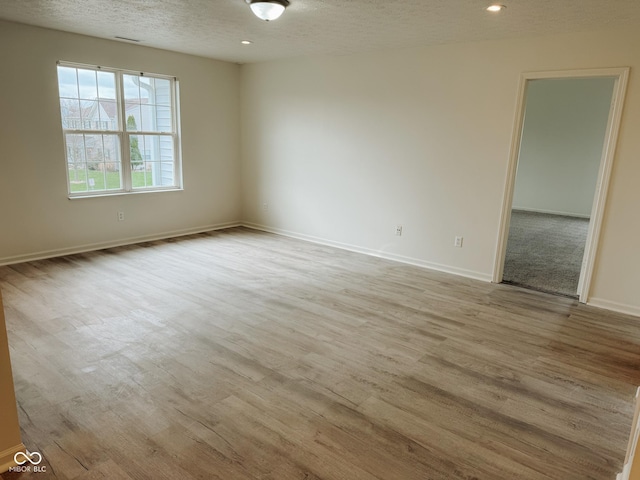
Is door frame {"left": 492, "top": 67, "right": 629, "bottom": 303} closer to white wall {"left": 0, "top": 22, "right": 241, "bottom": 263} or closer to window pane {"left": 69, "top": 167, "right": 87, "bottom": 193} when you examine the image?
white wall {"left": 0, "top": 22, "right": 241, "bottom": 263}

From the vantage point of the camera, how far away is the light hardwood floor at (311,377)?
197 cm

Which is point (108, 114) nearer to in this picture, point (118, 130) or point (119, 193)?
point (118, 130)

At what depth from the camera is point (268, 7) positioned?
321 cm

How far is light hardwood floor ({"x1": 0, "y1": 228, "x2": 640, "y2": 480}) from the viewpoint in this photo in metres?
1.97

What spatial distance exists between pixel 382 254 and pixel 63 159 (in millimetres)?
3920

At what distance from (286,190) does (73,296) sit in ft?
10.8

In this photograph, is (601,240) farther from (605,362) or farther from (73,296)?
(73,296)

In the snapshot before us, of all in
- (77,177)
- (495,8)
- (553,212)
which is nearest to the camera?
(495,8)

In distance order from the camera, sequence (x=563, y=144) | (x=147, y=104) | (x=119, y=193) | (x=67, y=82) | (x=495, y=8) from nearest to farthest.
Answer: (x=495, y=8) → (x=67, y=82) → (x=119, y=193) → (x=147, y=104) → (x=563, y=144)

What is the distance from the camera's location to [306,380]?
2.59m

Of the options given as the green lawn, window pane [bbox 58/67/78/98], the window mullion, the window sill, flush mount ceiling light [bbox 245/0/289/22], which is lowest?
the window sill

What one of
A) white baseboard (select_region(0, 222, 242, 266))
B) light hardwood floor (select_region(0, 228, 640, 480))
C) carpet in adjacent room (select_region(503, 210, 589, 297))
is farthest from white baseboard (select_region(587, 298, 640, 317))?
white baseboard (select_region(0, 222, 242, 266))

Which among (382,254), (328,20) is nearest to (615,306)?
(382,254)

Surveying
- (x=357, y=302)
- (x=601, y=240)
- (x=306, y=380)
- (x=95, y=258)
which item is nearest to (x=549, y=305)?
(x=601, y=240)
